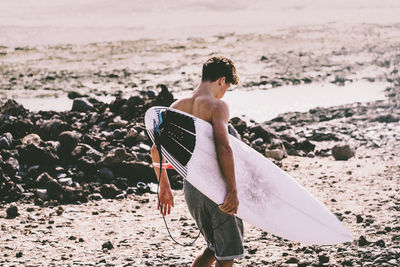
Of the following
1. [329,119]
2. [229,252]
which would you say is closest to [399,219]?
[229,252]

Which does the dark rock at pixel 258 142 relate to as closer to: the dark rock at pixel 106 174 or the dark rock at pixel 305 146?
the dark rock at pixel 305 146

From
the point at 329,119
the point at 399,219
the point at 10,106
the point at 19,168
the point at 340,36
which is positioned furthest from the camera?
the point at 340,36

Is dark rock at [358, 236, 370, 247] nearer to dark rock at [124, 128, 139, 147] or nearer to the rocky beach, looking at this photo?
the rocky beach

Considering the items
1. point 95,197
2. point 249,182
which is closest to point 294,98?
point 95,197

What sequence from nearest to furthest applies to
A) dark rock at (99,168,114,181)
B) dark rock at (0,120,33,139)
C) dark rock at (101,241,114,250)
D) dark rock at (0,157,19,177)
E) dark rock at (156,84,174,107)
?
dark rock at (101,241,114,250)
dark rock at (0,157,19,177)
dark rock at (99,168,114,181)
dark rock at (0,120,33,139)
dark rock at (156,84,174,107)

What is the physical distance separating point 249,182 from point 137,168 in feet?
14.0

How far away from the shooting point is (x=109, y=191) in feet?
27.7

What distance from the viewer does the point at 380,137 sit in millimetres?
11703

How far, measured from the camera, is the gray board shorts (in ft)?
14.1

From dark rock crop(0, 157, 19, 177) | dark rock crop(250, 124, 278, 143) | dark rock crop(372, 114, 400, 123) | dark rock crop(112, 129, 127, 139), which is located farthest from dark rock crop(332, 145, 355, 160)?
dark rock crop(0, 157, 19, 177)

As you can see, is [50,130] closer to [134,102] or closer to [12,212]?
[134,102]

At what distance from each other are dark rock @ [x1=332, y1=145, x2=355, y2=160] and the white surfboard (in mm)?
5047

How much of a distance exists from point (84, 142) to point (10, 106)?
251 cm

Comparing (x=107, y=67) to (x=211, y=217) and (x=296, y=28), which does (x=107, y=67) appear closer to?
(x=296, y=28)
